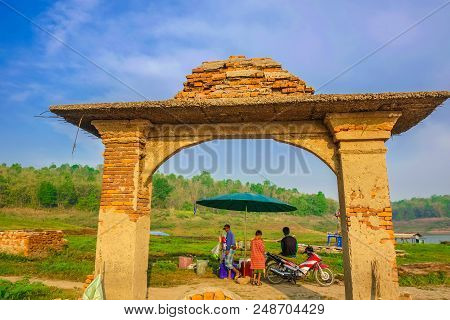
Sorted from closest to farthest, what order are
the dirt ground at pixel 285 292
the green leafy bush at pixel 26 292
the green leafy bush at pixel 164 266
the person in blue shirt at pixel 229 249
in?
1. the green leafy bush at pixel 26 292
2. the dirt ground at pixel 285 292
3. the person in blue shirt at pixel 229 249
4. the green leafy bush at pixel 164 266

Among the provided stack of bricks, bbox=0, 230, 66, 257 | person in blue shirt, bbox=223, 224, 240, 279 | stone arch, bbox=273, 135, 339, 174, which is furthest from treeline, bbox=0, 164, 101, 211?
stone arch, bbox=273, 135, 339, 174

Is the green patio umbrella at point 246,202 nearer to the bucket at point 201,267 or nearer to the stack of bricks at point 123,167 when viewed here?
the bucket at point 201,267

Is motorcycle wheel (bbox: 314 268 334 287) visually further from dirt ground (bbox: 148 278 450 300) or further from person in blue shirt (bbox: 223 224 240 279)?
person in blue shirt (bbox: 223 224 240 279)

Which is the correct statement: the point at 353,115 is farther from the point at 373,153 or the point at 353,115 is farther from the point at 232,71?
the point at 232,71

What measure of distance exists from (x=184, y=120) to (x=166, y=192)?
2313 inches

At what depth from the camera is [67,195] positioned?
51.6 m

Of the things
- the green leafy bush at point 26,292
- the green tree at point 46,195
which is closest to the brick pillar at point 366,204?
the green leafy bush at point 26,292

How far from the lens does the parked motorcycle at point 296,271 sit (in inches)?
350

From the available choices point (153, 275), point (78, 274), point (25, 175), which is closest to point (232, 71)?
point (153, 275)

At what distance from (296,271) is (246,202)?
243 centimetres

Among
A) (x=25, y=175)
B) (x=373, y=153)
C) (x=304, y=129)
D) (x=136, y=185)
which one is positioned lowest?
(x=136, y=185)

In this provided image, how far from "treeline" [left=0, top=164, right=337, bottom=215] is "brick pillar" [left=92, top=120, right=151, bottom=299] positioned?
147 ft

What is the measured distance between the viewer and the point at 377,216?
5340 mm

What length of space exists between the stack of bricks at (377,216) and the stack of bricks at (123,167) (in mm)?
3843
